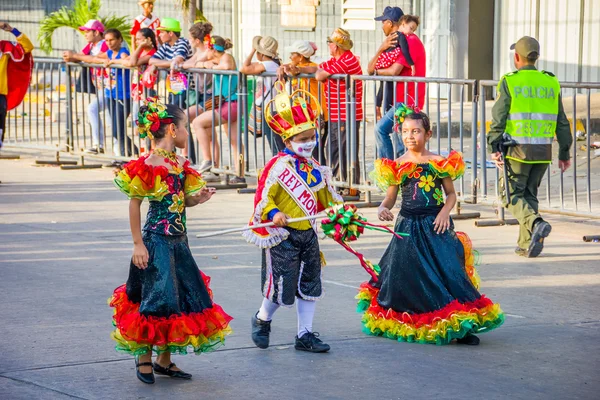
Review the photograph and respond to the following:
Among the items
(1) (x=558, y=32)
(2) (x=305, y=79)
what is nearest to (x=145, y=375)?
(2) (x=305, y=79)

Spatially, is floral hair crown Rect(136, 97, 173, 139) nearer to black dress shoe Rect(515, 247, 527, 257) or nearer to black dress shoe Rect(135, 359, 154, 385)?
black dress shoe Rect(135, 359, 154, 385)

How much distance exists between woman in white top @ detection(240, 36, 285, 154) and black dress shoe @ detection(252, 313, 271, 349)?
5955mm

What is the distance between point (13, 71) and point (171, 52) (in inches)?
83.1

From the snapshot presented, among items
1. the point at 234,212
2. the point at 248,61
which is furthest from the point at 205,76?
the point at 234,212

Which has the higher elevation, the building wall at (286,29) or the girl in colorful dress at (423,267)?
the building wall at (286,29)

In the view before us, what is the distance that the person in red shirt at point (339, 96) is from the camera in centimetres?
1188

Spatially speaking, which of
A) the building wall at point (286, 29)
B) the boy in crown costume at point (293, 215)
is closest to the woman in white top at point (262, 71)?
the boy in crown costume at point (293, 215)

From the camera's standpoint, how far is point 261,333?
6.57m

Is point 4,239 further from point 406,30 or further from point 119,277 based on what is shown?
point 406,30

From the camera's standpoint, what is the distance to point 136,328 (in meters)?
5.80

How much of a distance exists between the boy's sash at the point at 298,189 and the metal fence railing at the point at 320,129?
394 centimetres

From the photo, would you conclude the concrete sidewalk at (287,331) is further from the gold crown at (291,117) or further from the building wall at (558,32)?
the building wall at (558,32)

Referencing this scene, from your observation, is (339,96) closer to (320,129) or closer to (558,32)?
(320,129)

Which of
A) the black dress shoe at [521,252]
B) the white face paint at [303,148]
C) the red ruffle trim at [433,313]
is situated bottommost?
the black dress shoe at [521,252]
